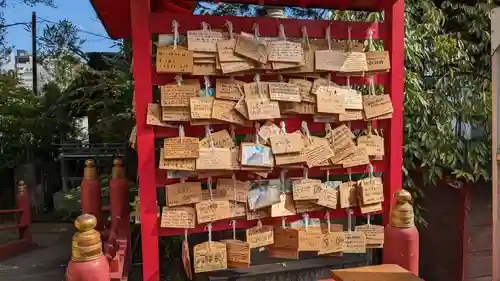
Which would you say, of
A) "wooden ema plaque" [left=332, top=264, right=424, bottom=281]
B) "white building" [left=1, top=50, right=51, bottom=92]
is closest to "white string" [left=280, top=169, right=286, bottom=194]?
"wooden ema plaque" [left=332, top=264, right=424, bottom=281]

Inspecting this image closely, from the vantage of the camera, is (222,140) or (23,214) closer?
(222,140)

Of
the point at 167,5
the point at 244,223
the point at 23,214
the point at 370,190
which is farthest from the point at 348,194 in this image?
the point at 23,214

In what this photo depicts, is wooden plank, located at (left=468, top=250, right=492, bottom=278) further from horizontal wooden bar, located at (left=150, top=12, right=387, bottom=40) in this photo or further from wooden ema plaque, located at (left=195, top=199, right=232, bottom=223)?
wooden ema plaque, located at (left=195, top=199, right=232, bottom=223)

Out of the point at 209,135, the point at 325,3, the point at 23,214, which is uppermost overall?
the point at 325,3

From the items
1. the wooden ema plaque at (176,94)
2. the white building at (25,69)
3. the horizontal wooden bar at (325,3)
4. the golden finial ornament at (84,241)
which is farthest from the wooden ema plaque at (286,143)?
the white building at (25,69)

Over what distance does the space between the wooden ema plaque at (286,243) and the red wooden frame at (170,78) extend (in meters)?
0.21

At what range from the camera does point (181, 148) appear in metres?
2.08

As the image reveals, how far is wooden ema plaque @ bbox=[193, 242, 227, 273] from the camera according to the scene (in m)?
2.17

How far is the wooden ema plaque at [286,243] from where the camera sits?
2287mm

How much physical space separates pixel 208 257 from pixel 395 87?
146cm

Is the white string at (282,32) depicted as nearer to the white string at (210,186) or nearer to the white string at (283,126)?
the white string at (283,126)

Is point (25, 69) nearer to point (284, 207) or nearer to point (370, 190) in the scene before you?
point (284, 207)

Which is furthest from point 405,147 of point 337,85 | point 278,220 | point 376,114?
point 278,220

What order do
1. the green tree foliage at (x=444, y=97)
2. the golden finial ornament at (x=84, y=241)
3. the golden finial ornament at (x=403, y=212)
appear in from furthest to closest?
the green tree foliage at (x=444, y=97) → the golden finial ornament at (x=403, y=212) → the golden finial ornament at (x=84, y=241)
